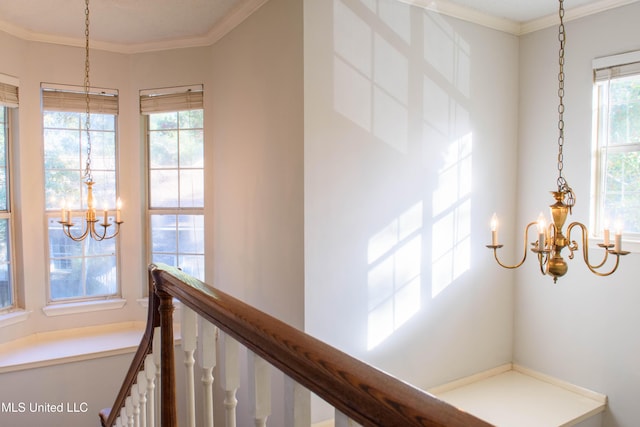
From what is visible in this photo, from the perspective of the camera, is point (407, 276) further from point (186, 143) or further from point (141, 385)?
point (186, 143)

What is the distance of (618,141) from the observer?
3.25m

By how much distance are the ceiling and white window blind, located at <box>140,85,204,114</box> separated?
0.40 meters

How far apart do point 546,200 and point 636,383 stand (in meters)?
1.41

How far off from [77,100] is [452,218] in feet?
11.0

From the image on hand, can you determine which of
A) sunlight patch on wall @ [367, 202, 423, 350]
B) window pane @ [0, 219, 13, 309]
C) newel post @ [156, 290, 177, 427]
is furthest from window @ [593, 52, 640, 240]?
window pane @ [0, 219, 13, 309]

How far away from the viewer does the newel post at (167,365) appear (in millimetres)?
1354

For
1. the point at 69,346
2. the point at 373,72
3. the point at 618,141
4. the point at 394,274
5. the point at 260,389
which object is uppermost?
the point at 373,72

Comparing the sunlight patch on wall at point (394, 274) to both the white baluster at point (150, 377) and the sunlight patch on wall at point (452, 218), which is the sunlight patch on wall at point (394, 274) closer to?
the sunlight patch on wall at point (452, 218)

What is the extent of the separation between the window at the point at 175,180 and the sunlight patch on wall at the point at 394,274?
1864 millimetres

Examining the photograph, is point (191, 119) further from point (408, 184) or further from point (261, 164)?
point (408, 184)

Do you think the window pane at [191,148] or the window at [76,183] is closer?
the window at [76,183]

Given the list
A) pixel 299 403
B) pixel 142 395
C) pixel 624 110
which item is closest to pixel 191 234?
pixel 142 395

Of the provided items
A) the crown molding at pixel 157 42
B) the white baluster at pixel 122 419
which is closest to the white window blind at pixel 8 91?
the crown molding at pixel 157 42

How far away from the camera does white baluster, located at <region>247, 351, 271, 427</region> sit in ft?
2.57
